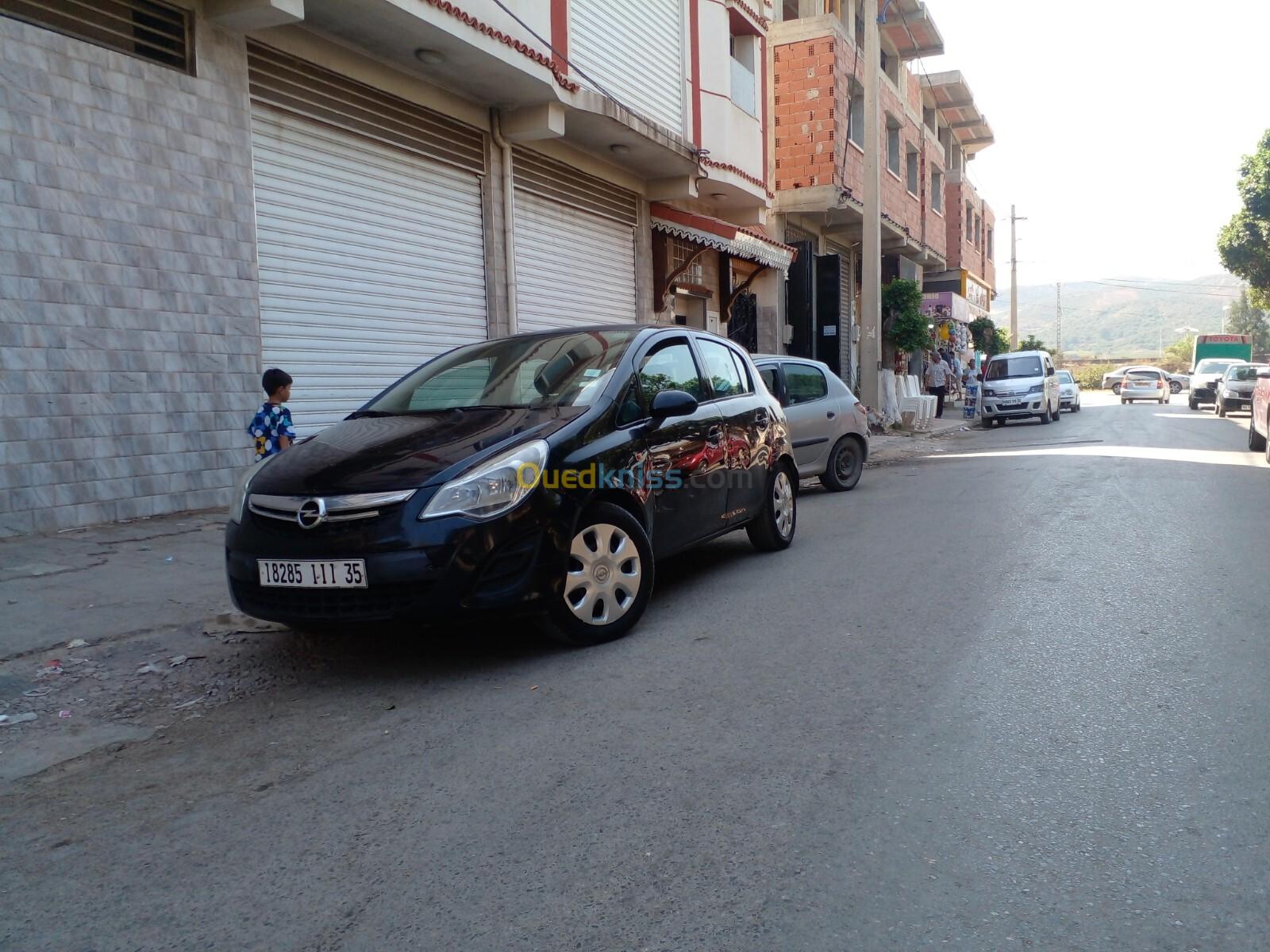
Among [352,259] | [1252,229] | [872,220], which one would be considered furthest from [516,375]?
[1252,229]

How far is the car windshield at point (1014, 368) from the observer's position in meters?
25.2

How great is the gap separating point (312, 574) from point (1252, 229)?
4389 centimetres

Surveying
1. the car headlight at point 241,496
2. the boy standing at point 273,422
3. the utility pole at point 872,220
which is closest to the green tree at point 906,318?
the utility pole at point 872,220

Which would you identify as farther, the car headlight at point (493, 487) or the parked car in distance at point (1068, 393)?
the parked car in distance at point (1068, 393)

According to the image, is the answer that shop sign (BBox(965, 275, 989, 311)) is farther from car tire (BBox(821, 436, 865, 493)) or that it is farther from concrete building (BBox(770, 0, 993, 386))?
car tire (BBox(821, 436, 865, 493))

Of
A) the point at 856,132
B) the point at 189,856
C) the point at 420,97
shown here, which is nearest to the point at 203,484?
the point at 420,97

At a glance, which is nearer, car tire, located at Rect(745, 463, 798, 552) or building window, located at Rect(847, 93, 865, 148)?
car tire, located at Rect(745, 463, 798, 552)

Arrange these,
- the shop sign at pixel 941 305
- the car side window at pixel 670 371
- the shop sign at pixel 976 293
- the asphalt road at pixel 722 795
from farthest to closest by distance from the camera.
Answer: the shop sign at pixel 976 293 → the shop sign at pixel 941 305 → the car side window at pixel 670 371 → the asphalt road at pixel 722 795

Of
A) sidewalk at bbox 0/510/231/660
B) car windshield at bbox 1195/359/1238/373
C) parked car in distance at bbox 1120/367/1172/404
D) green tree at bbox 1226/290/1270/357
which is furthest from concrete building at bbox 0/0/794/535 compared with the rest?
green tree at bbox 1226/290/1270/357

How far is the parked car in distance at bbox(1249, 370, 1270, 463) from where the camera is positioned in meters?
14.0

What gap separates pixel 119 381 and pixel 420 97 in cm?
525

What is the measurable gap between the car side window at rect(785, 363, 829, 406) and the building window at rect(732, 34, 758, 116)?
9499mm

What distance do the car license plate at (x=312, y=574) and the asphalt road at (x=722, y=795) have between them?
1.61 ft

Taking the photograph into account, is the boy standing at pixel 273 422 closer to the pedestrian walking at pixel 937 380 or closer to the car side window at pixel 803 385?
the car side window at pixel 803 385
